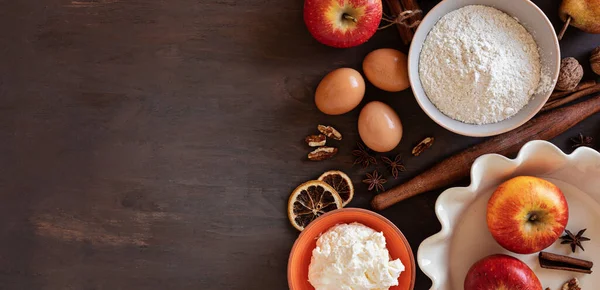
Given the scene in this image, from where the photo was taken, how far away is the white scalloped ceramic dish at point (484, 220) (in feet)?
3.62

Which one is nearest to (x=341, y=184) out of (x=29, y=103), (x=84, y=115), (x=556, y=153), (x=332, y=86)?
(x=332, y=86)

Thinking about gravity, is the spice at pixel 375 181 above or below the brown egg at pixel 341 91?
below

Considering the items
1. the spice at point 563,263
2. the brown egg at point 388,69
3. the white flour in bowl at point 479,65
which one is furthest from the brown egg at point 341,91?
the spice at point 563,263

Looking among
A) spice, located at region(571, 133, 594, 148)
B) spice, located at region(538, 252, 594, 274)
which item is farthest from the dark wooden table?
spice, located at region(538, 252, 594, 274)

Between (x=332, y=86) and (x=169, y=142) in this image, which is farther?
(x=169, y=142)

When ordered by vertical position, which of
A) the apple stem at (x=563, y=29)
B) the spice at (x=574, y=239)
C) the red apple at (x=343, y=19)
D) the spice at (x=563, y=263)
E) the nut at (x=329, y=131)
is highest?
the red apple at (x=343, y=19)

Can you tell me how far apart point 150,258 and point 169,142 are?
0.26 meters

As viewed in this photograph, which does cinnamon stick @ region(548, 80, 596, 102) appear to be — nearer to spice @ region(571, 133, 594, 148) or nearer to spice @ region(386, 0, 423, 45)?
spice @ region(571, 133, 594, 148)

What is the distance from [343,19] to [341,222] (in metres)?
0.41

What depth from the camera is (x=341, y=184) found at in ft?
3.92

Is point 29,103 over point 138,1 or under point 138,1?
under

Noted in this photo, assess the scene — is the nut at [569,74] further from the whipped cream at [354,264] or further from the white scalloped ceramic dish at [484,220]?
the whipped cream at [354,264]

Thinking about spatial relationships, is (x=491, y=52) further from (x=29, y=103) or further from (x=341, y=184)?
(x=29, y=103)

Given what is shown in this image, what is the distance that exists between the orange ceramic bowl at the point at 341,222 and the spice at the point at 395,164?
0.39ft
